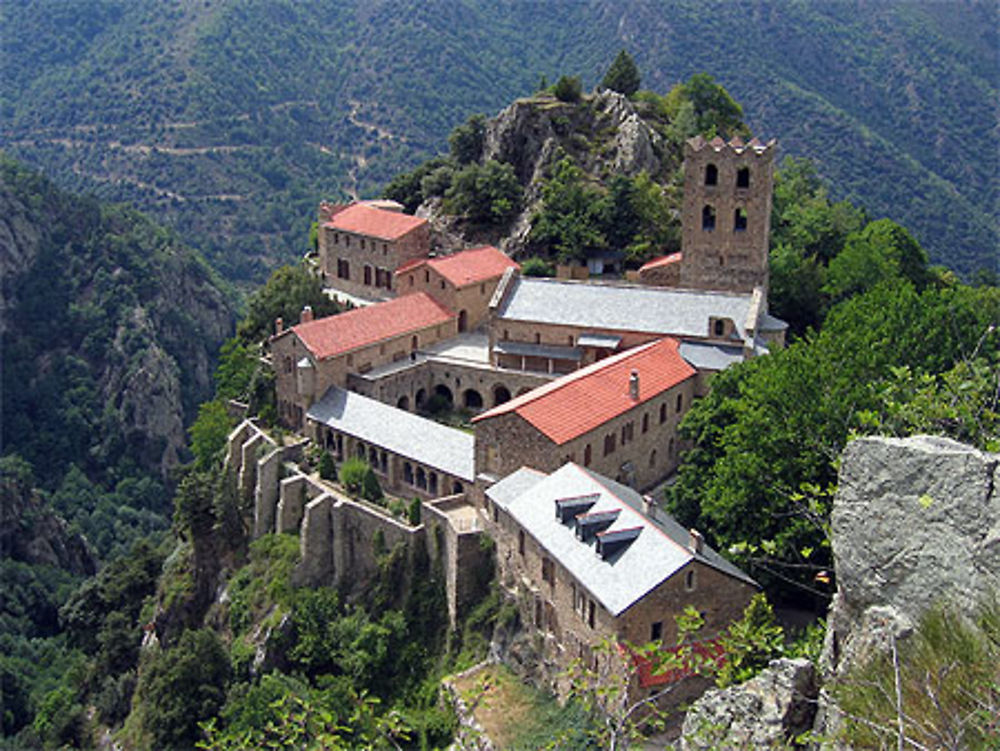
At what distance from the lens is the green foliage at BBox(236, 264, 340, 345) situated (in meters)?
69.6

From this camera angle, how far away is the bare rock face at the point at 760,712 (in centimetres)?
1892

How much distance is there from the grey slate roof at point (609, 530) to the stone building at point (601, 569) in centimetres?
4

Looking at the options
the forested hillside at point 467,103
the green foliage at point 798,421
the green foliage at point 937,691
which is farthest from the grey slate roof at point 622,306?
the forested hillside at point 467,103

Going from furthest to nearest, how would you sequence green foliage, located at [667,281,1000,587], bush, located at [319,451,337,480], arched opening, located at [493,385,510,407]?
arched opening, located at [493,385,510,407]
bush, located at [319,451,337,480]
green foliage, located at [667,281,1000,587]

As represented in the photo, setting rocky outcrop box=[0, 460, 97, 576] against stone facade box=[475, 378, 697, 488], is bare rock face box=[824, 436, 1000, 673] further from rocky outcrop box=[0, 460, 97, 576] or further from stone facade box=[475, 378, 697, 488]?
rocky outcrop box=[0, 460, 97, 576]

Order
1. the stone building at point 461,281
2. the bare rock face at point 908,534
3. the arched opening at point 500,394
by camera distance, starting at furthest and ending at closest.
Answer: the stone building at point 461,281, the arched opening at point 500,394, the bare rock face at point 908,534

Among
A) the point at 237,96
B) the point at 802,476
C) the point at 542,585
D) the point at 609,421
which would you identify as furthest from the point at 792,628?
the point at 237,96

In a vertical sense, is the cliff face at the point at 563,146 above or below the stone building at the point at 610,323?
above

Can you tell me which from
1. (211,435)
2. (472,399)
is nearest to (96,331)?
(211,435)

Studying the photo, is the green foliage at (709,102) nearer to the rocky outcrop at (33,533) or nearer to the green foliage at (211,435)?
the green foliage at (211,435)

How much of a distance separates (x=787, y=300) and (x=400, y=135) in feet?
415

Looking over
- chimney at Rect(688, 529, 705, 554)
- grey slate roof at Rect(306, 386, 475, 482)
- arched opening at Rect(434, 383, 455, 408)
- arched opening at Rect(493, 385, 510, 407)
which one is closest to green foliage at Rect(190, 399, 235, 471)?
grey slate roof at Rect(306, 386, 475, 482)

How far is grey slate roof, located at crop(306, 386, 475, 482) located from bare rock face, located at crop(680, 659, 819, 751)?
28164 millimetres

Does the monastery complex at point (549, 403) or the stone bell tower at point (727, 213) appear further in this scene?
the stone bell tower at point (727, 213)
